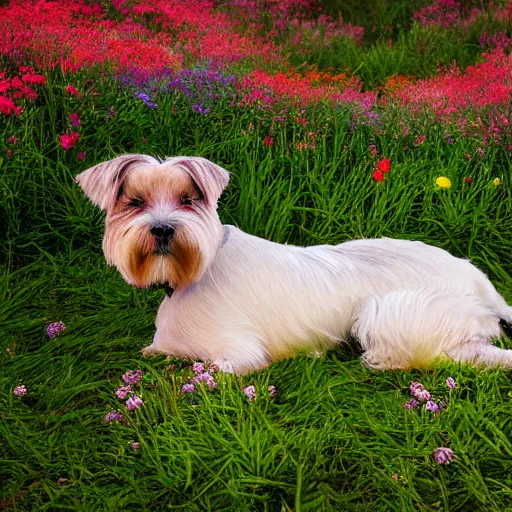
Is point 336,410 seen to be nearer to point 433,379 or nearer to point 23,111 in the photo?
point 433,379

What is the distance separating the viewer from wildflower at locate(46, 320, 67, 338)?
4.11m

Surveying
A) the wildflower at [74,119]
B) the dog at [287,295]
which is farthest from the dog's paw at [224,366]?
the wildflower at [74,119]

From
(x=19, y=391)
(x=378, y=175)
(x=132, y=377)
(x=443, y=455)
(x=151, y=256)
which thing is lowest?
(x=19, y=391)

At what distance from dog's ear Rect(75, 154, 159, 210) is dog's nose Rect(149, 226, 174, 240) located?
0.29 metres

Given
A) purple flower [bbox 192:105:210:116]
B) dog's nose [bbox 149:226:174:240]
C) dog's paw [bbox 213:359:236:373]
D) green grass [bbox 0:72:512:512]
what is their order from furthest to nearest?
purple flower [bbox 192:105:210:116]
dog's paw [bbox 213:359:236:373]
dog's nose [bbox 149:226:174:240]
green grass [bbox 0:72:512:512]

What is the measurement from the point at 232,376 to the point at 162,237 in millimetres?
717

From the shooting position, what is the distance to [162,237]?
309cm

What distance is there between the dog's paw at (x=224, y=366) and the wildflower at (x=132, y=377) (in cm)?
36

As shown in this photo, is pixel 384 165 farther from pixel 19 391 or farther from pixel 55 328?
pixel 19 391

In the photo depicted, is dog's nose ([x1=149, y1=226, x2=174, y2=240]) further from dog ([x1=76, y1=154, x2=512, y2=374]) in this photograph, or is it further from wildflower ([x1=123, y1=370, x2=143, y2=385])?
wildflower ([x1=123, y1=370, x2=143, y2=385])

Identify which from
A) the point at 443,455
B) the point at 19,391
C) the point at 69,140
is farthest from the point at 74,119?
the point at 443,455

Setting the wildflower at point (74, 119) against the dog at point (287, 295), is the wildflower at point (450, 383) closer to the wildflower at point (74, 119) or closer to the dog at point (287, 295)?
the dog at point (287, 295)


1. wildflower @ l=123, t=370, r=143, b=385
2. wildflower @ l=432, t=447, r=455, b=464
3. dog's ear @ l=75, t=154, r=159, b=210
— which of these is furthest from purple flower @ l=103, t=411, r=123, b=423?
wildflower @ l=432, t=447, r=455, b=464

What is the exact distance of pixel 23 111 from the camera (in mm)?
5484
